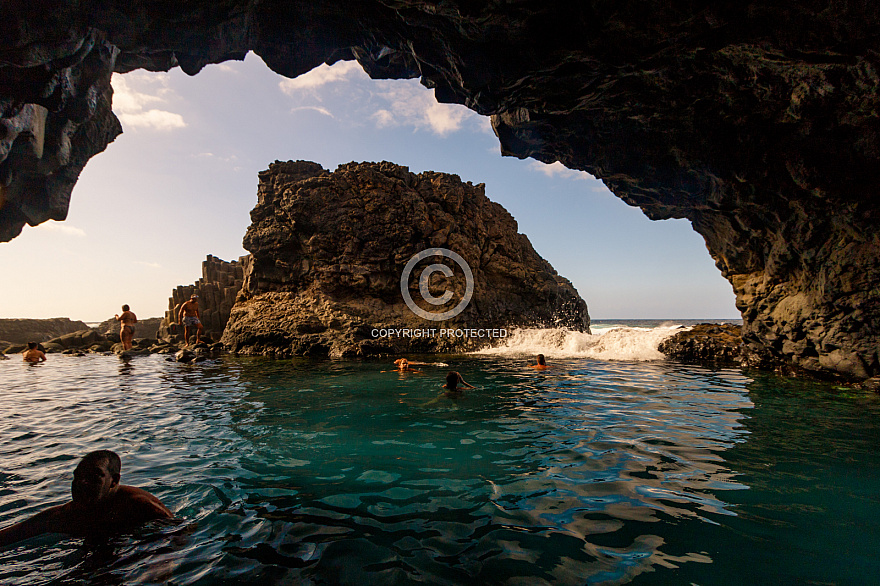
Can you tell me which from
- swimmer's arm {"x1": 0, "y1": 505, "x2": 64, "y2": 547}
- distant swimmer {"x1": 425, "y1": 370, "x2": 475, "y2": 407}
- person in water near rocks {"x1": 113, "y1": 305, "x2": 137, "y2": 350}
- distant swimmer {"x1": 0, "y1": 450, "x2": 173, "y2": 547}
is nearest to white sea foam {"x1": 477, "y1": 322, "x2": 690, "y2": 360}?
distant swimmer {"x1": 425, "y1": 370, "x2": 475, "y2": 407}

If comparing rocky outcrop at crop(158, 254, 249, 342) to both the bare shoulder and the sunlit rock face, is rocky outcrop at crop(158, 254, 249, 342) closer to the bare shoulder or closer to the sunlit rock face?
the sunlit rock face

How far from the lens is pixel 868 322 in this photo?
9.02 metres

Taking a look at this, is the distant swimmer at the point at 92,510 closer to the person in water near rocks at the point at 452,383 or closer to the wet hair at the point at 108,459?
the wet hair at the point at 108,459

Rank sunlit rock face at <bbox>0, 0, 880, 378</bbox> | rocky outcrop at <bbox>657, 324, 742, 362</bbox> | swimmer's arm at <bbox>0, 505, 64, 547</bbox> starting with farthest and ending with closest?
1. rocky outcrop at <bbox>657, 324, 742, 362</bbox>
2. sunlit rock face at <bbox>0, 0, 880, 378</bbox>
3. swimmer's arm at <bbox>0, 505, 64, 547</bbox>

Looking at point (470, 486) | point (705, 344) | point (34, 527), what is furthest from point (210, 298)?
point (705, 344)

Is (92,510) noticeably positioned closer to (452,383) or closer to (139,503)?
(139,503)

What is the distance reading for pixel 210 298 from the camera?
27031 millimetres

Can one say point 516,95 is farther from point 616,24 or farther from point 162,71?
point 162,71

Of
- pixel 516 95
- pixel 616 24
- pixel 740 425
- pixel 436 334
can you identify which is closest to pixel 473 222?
pixel 436 334

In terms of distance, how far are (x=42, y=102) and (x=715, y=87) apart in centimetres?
1510

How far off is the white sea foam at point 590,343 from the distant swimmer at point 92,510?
1591 cm

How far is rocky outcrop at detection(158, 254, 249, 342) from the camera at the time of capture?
26.4 m

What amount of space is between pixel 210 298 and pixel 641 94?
2778 centimetres

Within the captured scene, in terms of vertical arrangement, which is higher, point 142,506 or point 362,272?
point 362,272
